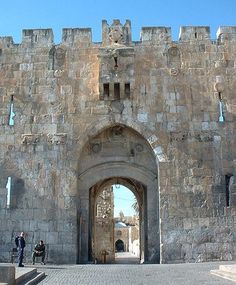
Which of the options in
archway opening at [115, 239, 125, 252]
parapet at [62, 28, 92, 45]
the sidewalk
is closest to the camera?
the sidewalk

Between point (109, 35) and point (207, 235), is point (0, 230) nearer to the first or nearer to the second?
point (207, 235)

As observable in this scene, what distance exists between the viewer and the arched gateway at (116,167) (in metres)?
14.7

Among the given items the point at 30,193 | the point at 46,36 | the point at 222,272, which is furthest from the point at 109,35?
the point at 222,272

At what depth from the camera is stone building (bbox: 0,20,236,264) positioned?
1410 centimetres

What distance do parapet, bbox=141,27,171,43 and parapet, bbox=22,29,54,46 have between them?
11.7ft

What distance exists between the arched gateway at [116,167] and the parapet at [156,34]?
352 cm

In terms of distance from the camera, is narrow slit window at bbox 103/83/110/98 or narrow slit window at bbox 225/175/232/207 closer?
narrow slit window at bbox 225/175/232/207

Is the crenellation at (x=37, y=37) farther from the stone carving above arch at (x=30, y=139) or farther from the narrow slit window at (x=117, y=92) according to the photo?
the stone carving above arch at (x=30, y=139)

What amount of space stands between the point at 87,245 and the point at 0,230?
3.11 m

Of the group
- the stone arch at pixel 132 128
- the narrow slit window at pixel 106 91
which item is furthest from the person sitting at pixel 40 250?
the narrow slit window at pixel 106 91

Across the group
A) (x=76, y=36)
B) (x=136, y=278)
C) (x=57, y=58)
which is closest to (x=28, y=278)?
(x=136, y=278)

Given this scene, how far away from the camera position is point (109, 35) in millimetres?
15461

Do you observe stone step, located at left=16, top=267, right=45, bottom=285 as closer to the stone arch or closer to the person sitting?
the person sitting

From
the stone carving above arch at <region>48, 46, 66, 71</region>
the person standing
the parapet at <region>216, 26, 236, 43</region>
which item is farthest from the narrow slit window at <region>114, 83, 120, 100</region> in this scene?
the person standing
